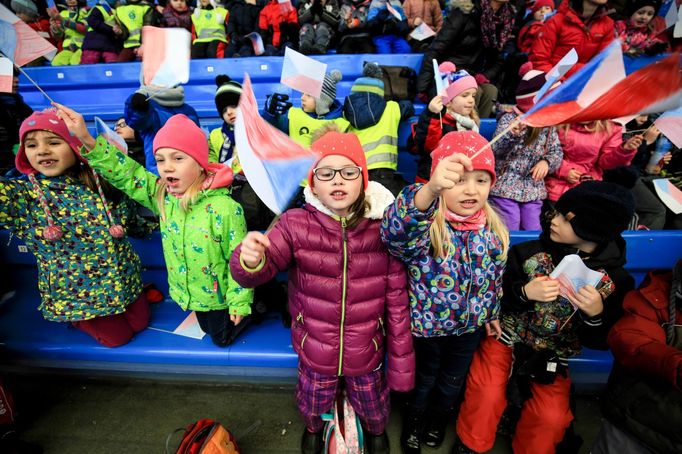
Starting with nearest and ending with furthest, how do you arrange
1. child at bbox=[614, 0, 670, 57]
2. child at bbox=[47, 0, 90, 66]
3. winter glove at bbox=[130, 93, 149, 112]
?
winter glove at bbox=[130, 93, 149, 112]
child at bbox=[614, 0, 670, 57]
child at bbox=[47, 0, 90, 66]

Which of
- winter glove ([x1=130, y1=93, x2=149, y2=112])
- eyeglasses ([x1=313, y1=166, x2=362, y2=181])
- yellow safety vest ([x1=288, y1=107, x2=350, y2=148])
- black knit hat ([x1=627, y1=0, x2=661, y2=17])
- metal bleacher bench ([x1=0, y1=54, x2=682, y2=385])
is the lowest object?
metal bleacher bench ([x1=0, y1=54, x2=682, y2=385])

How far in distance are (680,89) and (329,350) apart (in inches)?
55.3

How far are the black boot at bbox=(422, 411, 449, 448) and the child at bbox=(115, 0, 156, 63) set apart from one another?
236 inches

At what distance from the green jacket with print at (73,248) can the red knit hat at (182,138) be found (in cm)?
63

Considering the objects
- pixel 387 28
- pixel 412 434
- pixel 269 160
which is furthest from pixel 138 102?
pixel 387 28

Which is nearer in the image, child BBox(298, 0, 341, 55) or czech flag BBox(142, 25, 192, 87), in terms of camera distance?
czech flag BBox(142, 25, 192, 87)

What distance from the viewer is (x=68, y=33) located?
18.0 feet

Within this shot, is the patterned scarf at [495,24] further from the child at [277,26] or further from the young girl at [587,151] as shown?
the child at [277,26]

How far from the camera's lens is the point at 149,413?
81.4 inches

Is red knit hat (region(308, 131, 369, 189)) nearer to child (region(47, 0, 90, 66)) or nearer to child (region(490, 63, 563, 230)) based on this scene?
child (region(490, 63, 563, 230))

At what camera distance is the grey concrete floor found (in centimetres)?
190

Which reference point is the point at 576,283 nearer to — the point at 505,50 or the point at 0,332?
the point at 0,332

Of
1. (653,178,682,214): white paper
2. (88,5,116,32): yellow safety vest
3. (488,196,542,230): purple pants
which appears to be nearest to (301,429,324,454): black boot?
(488,196,542,230): purple pants

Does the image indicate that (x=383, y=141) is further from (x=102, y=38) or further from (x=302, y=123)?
(x=102, y=38)
